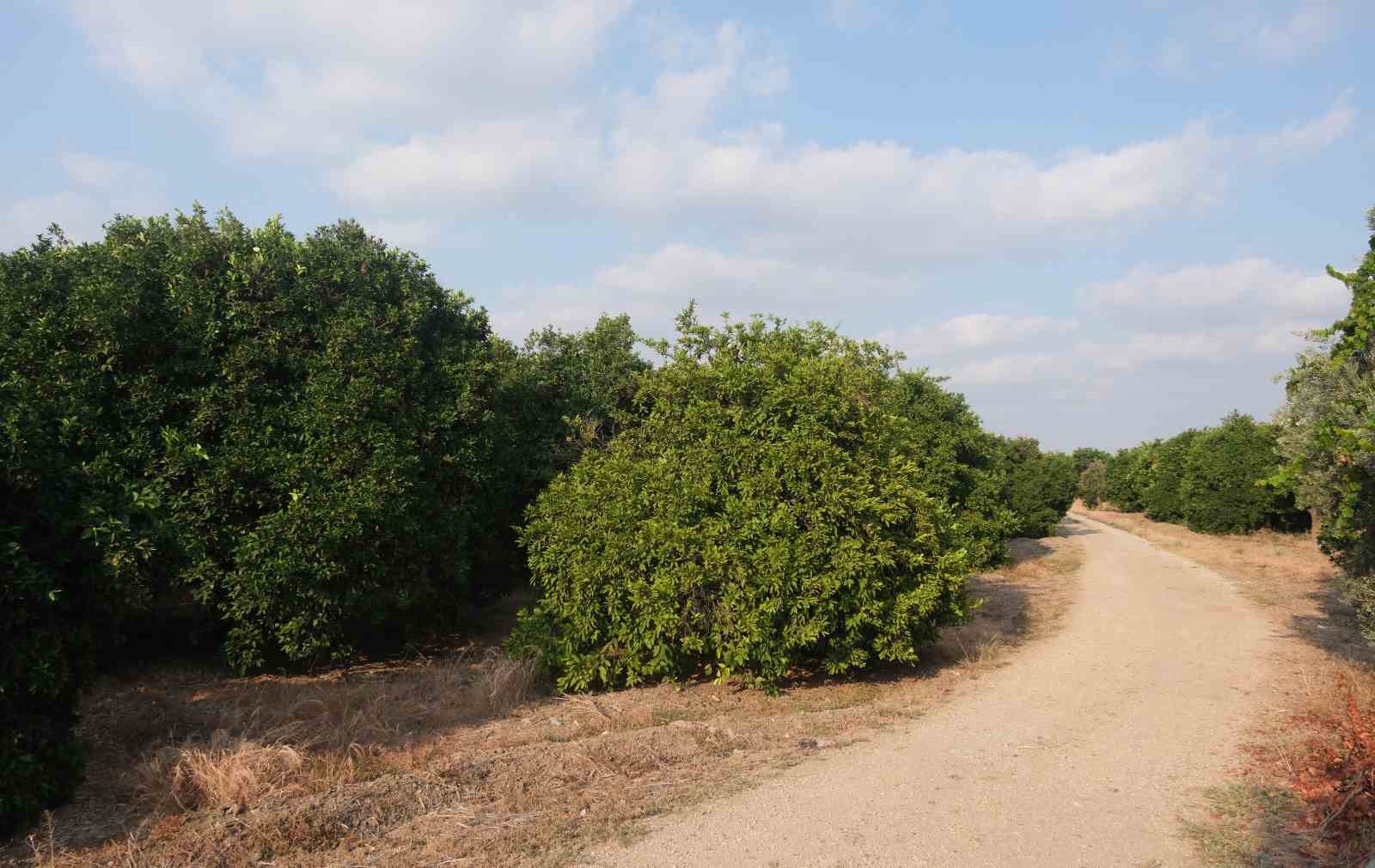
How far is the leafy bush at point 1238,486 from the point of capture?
2909cm

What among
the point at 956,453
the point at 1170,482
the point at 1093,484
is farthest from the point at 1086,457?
the point at 956,453

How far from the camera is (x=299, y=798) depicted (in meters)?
5.65

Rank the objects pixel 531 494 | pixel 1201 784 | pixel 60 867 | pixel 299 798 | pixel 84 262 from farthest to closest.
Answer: pixel 531 494 → pixel 84 262 → pixel 1201 784 → pixel 299 798 → pixel 60 867

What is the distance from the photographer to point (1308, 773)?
19.5 feet

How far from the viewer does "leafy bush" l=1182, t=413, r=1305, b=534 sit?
29.1 metres

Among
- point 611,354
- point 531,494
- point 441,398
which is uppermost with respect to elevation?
point 611,354

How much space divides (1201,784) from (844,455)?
4505 mm

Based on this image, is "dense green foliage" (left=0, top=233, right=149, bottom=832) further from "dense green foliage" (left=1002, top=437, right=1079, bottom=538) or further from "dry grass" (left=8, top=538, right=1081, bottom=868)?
"dense green foliage" (left=1002, top=437, right=1079, bottom=538)

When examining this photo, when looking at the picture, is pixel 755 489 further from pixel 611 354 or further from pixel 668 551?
pixel 611 354

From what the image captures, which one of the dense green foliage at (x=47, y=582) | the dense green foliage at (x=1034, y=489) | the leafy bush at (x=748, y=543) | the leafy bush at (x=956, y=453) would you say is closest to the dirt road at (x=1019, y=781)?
the leafy bush at (x=748, y=543)

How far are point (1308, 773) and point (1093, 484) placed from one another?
215ft


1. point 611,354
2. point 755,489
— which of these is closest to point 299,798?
point 755,489

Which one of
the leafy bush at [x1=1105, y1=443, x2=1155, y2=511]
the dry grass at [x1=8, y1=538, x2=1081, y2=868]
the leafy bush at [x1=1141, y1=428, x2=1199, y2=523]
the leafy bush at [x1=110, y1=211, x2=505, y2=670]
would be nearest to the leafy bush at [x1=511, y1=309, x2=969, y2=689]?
the dry grass at [x1=8, y1=538, x2=1081, y2=868]

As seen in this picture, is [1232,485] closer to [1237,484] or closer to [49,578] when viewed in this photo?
[1237,484]
